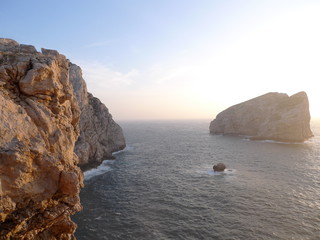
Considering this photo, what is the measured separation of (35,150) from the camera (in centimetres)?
1359

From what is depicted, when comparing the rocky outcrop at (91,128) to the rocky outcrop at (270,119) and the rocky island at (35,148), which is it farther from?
the rocky outcrop at (270,119)

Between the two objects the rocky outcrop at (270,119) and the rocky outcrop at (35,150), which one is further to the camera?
the rocky outcrop at (270,119)

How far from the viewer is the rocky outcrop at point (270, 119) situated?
121m

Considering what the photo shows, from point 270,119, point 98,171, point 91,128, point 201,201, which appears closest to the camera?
point 201,201

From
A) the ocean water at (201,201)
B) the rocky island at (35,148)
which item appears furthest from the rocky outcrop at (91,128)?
the rocky island at (35,148)

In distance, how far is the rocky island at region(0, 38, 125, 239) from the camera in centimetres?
1249

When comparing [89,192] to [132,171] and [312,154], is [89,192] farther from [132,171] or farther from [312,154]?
[312,154]

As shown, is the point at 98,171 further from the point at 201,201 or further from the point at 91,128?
the point at 201,201

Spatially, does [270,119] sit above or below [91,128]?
above

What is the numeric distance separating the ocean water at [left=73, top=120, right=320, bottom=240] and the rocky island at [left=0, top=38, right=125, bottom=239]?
17964mm

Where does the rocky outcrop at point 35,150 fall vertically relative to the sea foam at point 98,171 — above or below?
above

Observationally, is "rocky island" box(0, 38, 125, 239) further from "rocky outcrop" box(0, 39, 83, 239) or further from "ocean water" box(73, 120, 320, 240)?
"ocean water" box(73, 120, 320, 240)

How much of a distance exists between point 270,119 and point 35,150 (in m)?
146

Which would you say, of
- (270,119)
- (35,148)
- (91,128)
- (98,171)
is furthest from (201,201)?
(270,119)
